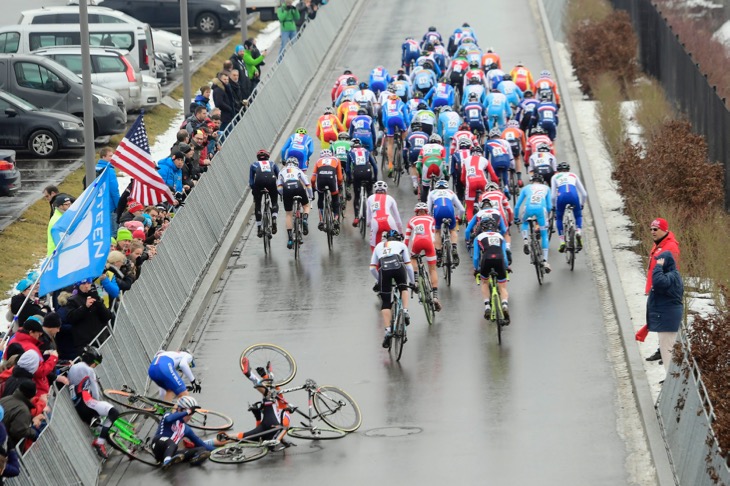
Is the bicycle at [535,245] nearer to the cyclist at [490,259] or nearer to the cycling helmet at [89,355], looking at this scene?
the cyclist at [490,259]

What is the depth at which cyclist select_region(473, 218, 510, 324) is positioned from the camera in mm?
19438

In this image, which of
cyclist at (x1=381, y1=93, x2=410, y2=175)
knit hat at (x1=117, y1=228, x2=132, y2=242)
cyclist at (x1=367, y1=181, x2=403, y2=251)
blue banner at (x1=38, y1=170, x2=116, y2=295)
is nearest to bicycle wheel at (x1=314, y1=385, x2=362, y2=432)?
blue banner at (x1=38, y1=170, x2=116, y2=295)

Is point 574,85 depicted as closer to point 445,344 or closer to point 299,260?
point 299,260

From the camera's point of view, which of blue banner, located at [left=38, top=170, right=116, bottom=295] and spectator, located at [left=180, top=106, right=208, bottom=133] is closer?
blue banner, located at [left=38, top=170, right=116, bottom=295]

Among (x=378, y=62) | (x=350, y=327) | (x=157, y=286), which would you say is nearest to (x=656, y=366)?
(x=350, y=327)

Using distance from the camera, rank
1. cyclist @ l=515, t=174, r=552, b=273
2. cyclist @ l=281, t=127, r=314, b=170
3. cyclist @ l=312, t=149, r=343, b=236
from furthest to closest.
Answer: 1. cyclist @ l=281, t=127, r=314, b=170
2. cyclist @ l=312, t=149, r=343, b=236
3. cyclist @ l=515, t=174, r=552, b=273

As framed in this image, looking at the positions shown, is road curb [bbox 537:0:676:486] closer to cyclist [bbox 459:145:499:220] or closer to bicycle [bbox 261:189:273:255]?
cyclist [bbox 459:145:499:220]

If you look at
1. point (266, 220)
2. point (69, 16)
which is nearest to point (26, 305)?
point (266, 220)

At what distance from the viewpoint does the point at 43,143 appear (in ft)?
97.7

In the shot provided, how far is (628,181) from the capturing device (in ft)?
83.1

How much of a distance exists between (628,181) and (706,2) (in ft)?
77.1

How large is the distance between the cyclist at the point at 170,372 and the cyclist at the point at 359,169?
8905 millimetres

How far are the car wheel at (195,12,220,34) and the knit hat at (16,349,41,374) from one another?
32994 mm

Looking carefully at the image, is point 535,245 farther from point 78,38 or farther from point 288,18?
point 288,18
